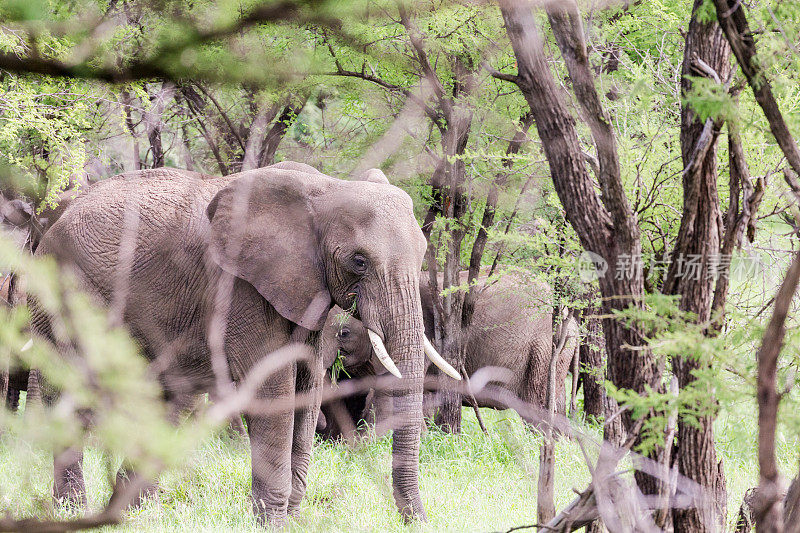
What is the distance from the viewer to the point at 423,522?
19.0 feet

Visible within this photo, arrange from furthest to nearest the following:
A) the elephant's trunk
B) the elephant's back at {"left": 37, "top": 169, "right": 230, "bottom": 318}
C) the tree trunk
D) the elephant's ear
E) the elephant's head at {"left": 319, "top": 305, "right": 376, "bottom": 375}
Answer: the tree trunk → the elephant's head at {"left": 319, "top": 305, "right": 376, "bottom": 375} → the elephant's back at {"left": 37, "top": 169, "right": 230, "bottom": 318} → the elephant's ear → the elephant's trunk

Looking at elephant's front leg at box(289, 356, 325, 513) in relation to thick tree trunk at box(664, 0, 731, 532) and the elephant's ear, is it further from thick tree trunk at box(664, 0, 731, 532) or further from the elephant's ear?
thick tree trunk at box(664, 0, 731, 532)

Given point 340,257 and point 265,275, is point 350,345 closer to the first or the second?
point 265,275

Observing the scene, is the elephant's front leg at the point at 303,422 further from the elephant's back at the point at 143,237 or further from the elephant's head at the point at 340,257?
the elephant's back at the point at 143,237

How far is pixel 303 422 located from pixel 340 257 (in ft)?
4.58

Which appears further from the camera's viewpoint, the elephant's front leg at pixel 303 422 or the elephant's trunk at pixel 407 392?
the elephant's front leg at pixel 303 422

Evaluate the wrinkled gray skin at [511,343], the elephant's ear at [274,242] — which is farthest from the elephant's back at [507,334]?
the elephant's ear at [274,242]

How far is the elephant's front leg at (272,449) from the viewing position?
5.75 meters

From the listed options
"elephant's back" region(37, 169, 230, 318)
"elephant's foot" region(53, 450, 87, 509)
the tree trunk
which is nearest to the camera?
"elephant's foot" region(53, 450, 87, 509)

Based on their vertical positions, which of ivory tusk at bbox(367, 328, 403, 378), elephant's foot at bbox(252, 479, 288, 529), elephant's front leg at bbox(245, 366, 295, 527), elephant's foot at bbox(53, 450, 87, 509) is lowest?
elephant's foot at bbox(53, 450, 87, 509)

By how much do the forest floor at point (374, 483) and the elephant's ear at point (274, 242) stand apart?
1316 mm

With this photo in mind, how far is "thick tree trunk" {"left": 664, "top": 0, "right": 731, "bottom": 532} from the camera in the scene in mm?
3393

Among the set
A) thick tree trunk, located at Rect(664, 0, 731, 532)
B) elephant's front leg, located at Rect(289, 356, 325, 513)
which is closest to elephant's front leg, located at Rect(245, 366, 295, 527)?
elephant's front leg, located at Rect(289, 356, 325, 513)

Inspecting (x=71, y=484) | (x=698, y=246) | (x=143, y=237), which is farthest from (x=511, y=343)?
(x=698, y=246)
